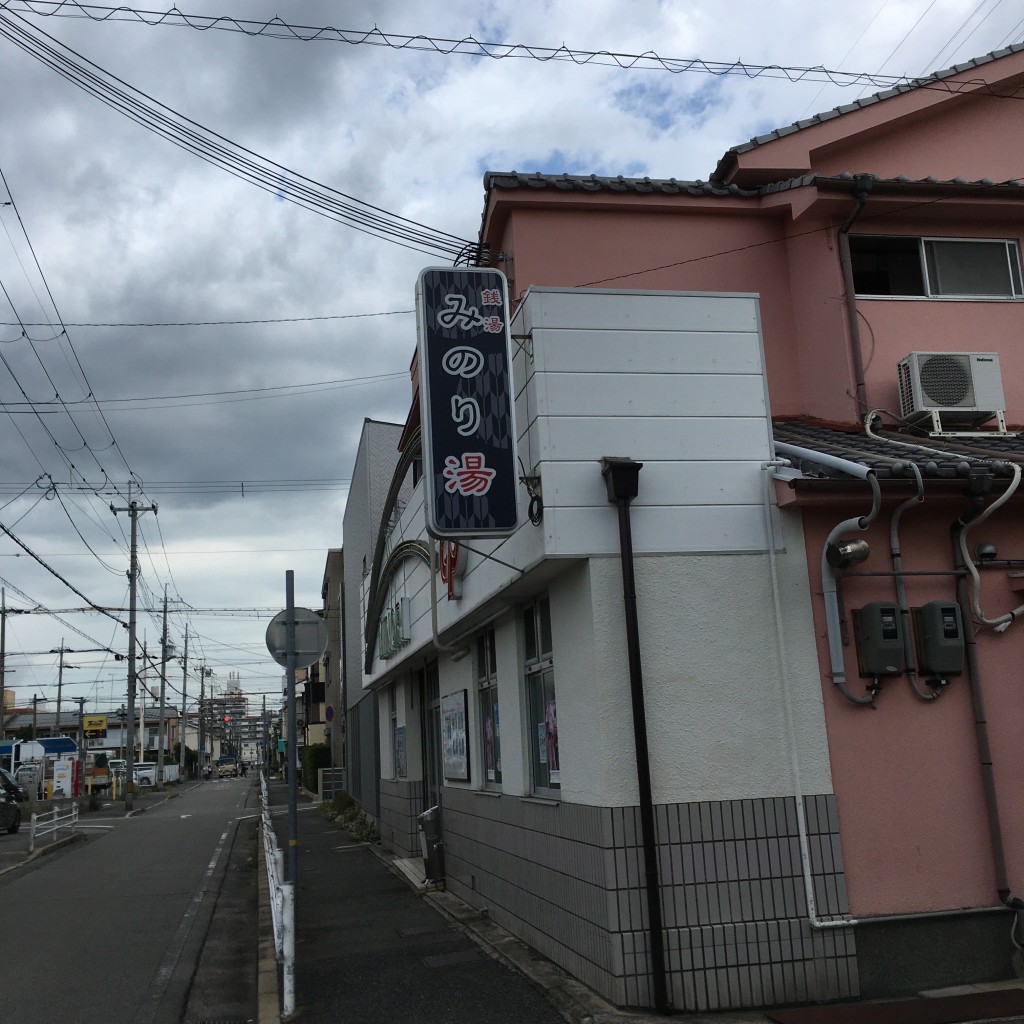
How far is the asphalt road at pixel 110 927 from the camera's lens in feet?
26.8

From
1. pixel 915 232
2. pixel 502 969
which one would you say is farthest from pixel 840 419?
pixel 502 969

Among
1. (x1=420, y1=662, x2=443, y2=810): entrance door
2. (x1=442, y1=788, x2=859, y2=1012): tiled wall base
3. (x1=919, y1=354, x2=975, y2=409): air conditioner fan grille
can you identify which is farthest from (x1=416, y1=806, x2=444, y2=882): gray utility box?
(x1=919, y1=354, x2=975, y2=409): air conditioner fan grille

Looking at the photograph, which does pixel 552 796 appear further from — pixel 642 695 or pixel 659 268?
pixel 659 268

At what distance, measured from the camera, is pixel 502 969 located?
8.16 m

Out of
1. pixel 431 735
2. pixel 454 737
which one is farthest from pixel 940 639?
pixel 431 735

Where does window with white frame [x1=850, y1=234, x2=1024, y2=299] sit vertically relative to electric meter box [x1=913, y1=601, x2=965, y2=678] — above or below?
above

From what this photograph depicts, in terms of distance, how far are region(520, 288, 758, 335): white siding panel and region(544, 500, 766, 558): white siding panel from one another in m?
1.53

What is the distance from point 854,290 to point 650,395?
4186 mm

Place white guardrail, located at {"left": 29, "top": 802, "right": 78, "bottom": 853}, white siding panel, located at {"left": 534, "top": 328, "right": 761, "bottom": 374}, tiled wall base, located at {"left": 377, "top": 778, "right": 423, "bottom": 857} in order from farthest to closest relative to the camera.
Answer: white guardrail, located at {"left": 29, "top": 802, "right": 78, "bottom": 853}
tiled wall base, located at {"left": 377, "top": 778, "right": 423, "bottom": 857}
white siding panel, located at {"left": 534, "top": 328, "right": 761, "bottom": 374}

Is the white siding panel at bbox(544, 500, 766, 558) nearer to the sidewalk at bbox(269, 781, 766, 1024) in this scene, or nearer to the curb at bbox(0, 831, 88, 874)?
the sidewalk at bbox(269, 781, 766, 1024)

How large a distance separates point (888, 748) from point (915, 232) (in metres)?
6.27

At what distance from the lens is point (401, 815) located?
1650 cm

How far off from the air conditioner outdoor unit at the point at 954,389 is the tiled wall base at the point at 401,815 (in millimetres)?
9620

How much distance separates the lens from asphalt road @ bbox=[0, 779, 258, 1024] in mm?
8156
